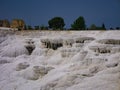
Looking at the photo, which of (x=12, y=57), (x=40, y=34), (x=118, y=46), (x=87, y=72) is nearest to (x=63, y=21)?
(x=40, y=34)

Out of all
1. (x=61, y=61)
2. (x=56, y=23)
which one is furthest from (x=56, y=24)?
(x=61, y=61)

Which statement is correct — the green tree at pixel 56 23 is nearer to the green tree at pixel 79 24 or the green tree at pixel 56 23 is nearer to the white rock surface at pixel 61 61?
the green tree at pixel 79 24

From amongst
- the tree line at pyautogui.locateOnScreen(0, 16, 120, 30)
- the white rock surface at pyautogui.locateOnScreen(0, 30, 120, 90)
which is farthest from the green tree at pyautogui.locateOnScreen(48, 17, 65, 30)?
the white rock surface at pyautogui.locateOnScreen(0, 30, 120, 90)

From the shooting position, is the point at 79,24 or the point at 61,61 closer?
the point at 61,61

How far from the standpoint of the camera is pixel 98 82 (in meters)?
A: 12.2

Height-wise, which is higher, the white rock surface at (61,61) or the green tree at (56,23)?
the green tree at (56,23)

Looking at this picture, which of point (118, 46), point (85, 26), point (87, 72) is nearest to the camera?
point (87, 72)

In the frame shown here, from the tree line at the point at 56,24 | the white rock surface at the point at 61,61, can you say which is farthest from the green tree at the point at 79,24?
the white rock surface at the point at 61,61

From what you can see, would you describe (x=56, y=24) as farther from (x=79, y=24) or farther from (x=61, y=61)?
(x=61, y=61)

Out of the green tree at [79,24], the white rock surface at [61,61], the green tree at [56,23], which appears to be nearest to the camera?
the white rock surface at [61,61]

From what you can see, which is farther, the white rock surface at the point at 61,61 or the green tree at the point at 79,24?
the green tree at the point at 79,24

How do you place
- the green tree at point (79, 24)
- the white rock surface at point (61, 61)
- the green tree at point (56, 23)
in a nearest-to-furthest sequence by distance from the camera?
the white rock surface at point (61, 61) < the green tree at point (79, 24) < the green tree at point (56, 23)

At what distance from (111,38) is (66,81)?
206 inches

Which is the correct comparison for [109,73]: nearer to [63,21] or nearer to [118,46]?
[118,46]
